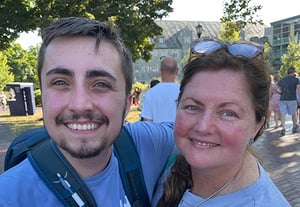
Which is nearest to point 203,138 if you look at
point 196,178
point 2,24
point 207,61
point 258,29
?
point 196,178

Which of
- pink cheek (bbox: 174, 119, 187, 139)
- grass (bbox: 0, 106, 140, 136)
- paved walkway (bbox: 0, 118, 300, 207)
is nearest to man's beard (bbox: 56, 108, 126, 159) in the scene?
pink cheek (bbox: 174, 119, 187, 139)

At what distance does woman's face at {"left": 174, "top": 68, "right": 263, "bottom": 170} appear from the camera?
4.72ft

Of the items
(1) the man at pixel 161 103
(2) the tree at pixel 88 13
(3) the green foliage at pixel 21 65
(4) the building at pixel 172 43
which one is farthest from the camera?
(4) the building at pixel 172 43

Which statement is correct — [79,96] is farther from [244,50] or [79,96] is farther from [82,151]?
[244,50]

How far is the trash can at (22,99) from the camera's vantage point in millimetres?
16725

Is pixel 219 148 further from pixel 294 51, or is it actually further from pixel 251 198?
pixel 294 51

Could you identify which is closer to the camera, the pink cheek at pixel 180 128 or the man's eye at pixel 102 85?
the man's eye at pixel 102 85

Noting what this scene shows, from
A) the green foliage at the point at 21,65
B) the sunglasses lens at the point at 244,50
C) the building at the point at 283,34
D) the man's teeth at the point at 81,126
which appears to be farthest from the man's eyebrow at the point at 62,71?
the green foliage at the point at 21,65

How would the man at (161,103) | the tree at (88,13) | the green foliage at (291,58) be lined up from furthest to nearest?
1. the green foliage at (291,58)
2. the tree at (88,13)
3. the man at (161,103)

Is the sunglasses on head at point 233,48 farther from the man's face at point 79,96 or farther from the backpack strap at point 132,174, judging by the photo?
the backpack strap at point 132,174

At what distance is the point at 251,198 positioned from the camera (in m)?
1.34

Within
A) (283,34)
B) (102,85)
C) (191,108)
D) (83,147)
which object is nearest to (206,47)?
(191,108)

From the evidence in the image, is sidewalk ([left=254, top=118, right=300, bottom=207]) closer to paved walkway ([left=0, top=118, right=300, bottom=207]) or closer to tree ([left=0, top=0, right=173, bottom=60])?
paved walkway ([left=0, top=118, right=300, bottom=207])

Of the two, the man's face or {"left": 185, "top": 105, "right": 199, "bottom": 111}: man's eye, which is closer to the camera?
the man's face
